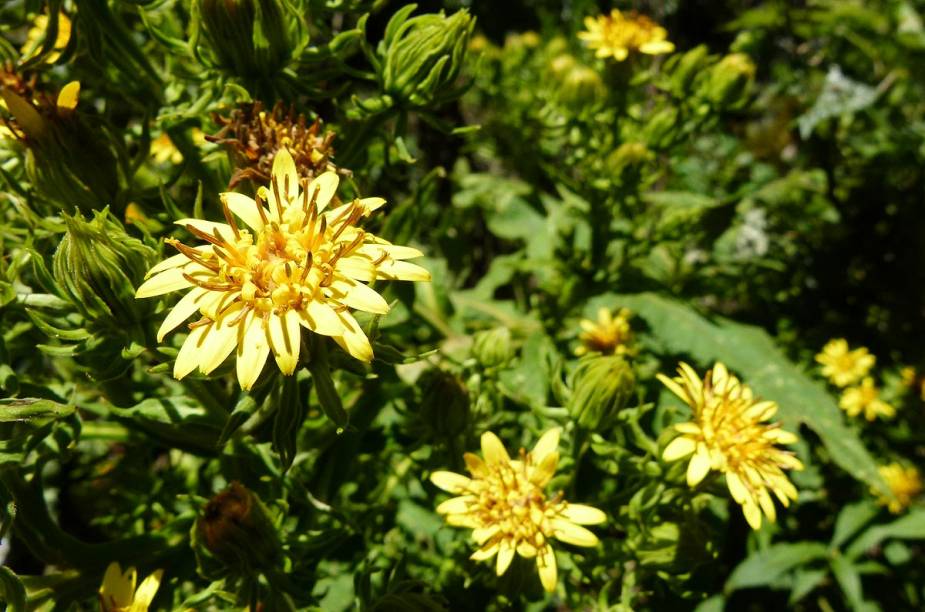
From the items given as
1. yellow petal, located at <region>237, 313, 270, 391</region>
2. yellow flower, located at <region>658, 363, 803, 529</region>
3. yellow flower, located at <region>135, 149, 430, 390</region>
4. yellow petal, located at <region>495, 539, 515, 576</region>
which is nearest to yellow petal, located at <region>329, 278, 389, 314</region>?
yellow flower, located at <region>135, 149, 430, 390</region>

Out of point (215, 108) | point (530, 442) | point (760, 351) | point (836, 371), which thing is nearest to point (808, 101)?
point (836, 371)

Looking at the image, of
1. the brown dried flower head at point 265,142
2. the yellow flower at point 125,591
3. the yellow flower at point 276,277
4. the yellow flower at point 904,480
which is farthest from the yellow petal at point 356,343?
the yellow flower at point 904,480

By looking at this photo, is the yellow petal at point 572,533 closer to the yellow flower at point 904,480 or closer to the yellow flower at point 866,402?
the yellow flower at point 866,402

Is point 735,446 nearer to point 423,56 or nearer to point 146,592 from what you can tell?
point 423,56

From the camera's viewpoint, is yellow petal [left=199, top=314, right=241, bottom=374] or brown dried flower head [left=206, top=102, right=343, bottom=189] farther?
brown dried flower head [left=206, top=102, right=343, bottom=189]

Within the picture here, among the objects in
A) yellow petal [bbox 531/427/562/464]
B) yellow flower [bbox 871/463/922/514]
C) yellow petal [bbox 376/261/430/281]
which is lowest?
yellow flower [bbox 871/463/922/514]

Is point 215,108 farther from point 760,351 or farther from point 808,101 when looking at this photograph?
point 808,101

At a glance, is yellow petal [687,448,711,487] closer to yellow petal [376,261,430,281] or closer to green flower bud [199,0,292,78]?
yellow petal [376,261,430,281]
